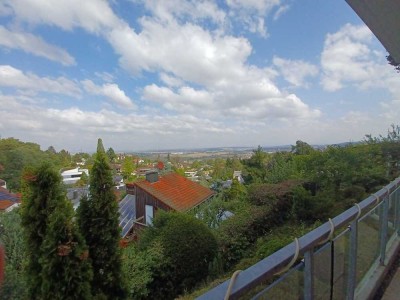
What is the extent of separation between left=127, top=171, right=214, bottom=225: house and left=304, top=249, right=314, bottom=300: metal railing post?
13198mm

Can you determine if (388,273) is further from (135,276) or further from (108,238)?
(135,276)

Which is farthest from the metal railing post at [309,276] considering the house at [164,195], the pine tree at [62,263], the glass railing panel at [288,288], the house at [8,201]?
the house at [8,201]

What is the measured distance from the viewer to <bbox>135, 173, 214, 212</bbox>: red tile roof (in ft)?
49.6

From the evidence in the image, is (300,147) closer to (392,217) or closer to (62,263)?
(392,217)

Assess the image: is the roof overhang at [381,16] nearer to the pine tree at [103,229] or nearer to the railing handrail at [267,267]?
the railing handrail at [267,267]

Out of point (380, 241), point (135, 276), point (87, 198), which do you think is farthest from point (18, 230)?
point (380, 241)

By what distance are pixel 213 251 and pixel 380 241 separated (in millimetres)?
6430

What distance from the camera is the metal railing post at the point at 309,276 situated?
3.94 ft

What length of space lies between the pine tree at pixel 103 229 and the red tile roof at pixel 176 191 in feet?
→ 28.9

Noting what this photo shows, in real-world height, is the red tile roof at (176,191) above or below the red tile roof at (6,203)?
above

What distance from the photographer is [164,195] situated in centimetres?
→ 1546

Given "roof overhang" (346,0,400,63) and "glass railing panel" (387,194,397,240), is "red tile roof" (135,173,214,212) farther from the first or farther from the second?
"roof overhang" (346,0,400,63)

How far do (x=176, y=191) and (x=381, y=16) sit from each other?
14.8 metres

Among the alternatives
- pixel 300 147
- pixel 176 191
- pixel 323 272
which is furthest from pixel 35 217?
pixel 300 147
